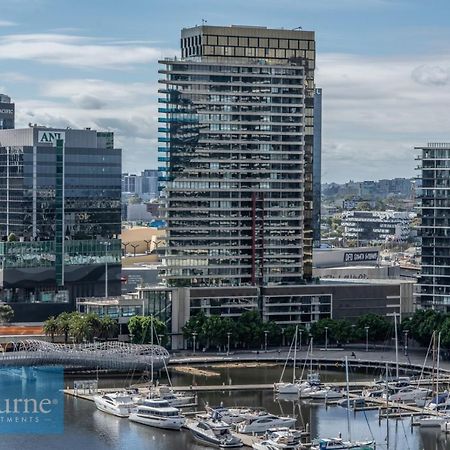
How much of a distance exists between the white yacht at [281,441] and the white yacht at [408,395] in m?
15.6

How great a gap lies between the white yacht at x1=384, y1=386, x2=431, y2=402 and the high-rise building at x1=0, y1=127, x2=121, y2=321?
4546 centimetres

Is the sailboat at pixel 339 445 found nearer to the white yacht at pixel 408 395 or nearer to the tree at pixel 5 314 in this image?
the white yacht at pixel 408 395

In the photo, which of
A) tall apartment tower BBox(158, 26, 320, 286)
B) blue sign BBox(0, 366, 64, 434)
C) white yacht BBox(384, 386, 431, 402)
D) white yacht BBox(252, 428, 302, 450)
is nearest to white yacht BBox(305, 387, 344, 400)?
white yacht BBox(384, 386, 431, 402)

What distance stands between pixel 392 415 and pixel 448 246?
3928 centimetres

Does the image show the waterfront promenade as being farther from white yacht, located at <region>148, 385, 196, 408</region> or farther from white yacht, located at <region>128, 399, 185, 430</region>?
white yacht, located at <region>128, 399, 185, 430</region>

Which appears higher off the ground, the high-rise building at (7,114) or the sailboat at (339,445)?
the high-rise building at (7,114)

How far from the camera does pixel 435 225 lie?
450 ft

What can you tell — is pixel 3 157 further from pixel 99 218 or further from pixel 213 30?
pixel 213 30

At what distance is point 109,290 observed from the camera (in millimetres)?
147750

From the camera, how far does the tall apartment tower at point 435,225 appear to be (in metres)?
137

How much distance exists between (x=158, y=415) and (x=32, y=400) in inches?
406

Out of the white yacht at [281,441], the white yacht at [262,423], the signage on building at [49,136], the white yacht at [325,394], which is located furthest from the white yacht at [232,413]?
the signage on building at [49,136]

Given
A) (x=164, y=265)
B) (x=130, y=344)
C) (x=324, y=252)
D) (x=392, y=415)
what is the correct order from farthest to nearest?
(x=324, y=252) → (x=164, y=265) → (x=130, y=344) → (x=392, y=415)

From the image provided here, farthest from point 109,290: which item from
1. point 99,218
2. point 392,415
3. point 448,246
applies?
point 392,415
